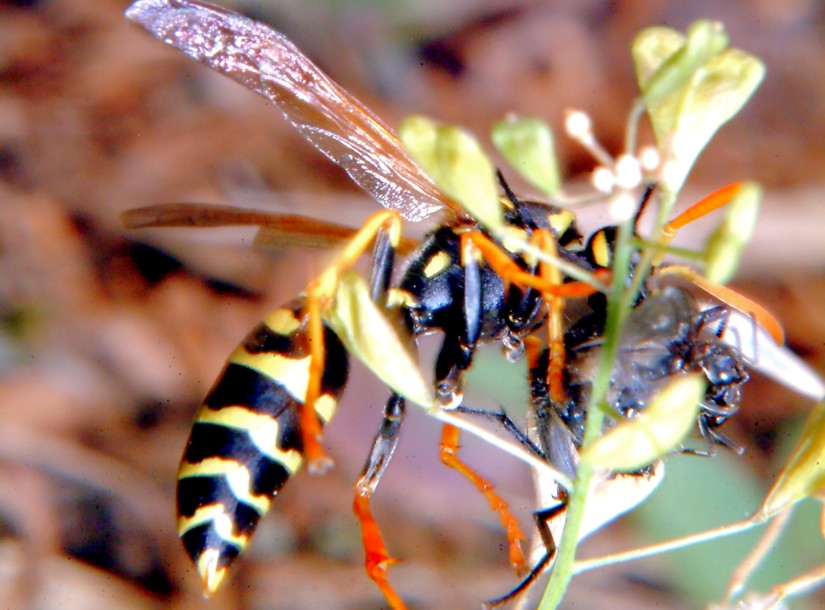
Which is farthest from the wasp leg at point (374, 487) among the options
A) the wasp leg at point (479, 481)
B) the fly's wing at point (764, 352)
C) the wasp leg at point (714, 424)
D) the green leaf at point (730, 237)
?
the green leaf at point (730, 237)

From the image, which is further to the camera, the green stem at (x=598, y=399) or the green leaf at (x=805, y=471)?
the green leaf at (x=805, y=471)

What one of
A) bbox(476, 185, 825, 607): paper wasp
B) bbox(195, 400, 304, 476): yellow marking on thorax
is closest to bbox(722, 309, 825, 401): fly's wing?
bbox(476, 185, 825, 607): paper wasp

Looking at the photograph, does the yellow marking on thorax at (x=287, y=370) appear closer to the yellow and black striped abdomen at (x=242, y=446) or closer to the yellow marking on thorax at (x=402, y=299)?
the yellow and black striped abdomen at (x=242, y=446)

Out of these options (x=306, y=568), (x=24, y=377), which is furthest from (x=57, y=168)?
(x=306, y=568)

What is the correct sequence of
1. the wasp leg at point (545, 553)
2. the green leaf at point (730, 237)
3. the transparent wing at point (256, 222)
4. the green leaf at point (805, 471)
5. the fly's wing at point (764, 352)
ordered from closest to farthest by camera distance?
the green leaf at point (730, 237) < the green leaf at point (805, 471) < the wasp leg at point (545, 553) < the transparent wing at point (256, 222) < the fly's wing at point (764, 352)

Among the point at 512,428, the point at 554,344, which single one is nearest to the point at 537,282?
the point at 554,344

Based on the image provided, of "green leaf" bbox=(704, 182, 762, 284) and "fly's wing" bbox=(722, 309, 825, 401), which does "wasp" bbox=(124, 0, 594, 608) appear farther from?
"green leaf" bbox=(704, 182, 762, 284)

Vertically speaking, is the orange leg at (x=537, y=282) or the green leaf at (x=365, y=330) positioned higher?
the orange leg at (x=537, y=282)
